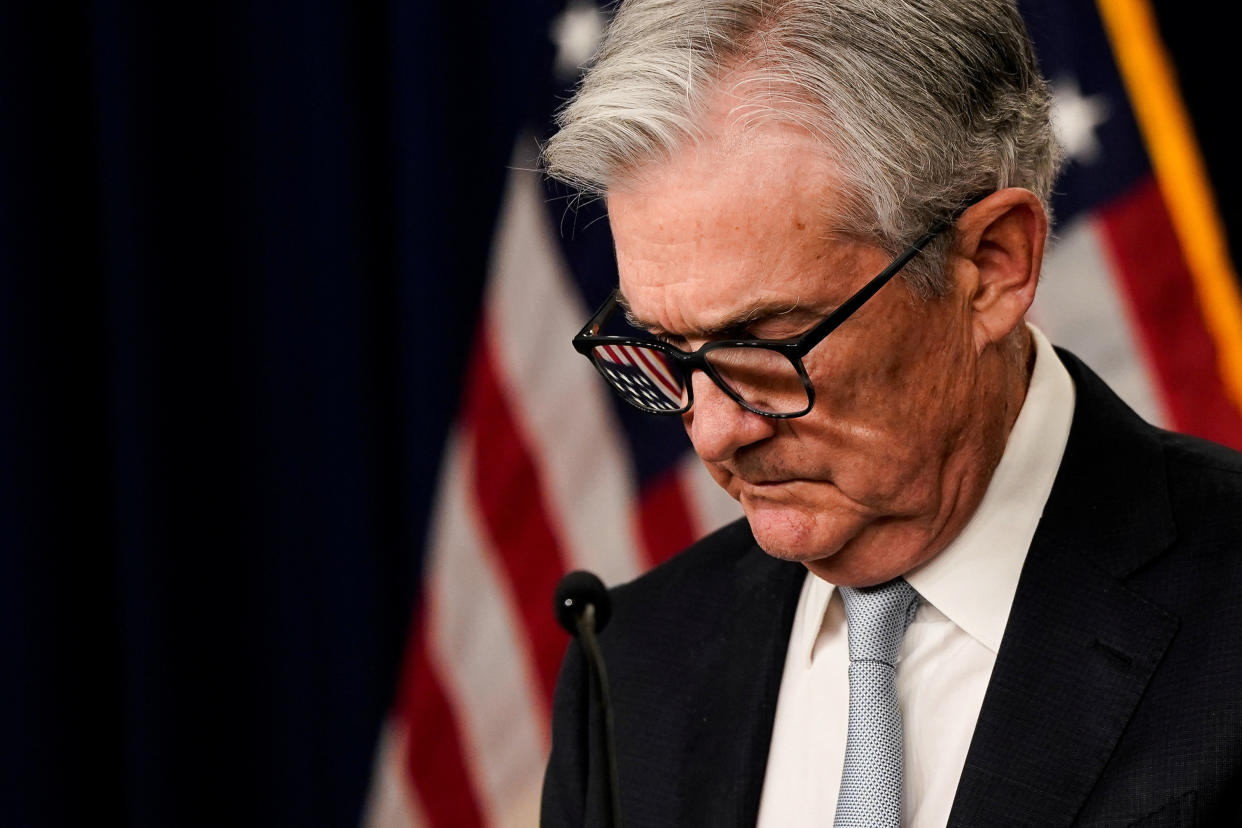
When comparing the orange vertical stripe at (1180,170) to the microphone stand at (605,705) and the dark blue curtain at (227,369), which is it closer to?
the dark blue curtain at (227,369)

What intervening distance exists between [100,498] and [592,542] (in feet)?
2.54

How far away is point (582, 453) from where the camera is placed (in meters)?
2.14

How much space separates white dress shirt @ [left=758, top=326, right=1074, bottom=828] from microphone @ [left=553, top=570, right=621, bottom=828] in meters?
0.27

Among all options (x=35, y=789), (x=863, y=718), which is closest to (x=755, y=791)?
(x=863, y=718)

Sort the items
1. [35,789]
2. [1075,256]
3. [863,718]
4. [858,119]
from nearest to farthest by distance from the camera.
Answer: [858,119] → [863,718] → [1075,256] → [35,789]

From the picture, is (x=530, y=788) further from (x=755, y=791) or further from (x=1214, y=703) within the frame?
(x=1214, y=703)

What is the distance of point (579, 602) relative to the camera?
1040mm

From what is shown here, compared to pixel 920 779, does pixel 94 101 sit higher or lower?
higher

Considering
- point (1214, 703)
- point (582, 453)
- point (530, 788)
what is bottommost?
point (530, 788)

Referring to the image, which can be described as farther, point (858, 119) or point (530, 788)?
point (530, 788)

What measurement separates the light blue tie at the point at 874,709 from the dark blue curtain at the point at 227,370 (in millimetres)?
1088

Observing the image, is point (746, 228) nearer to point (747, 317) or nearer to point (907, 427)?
point (747, 317)

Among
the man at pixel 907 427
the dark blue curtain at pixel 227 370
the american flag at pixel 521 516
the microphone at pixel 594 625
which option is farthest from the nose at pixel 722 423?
the dark blue curtain at pixel 227 370

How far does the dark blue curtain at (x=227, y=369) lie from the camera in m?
2.07
